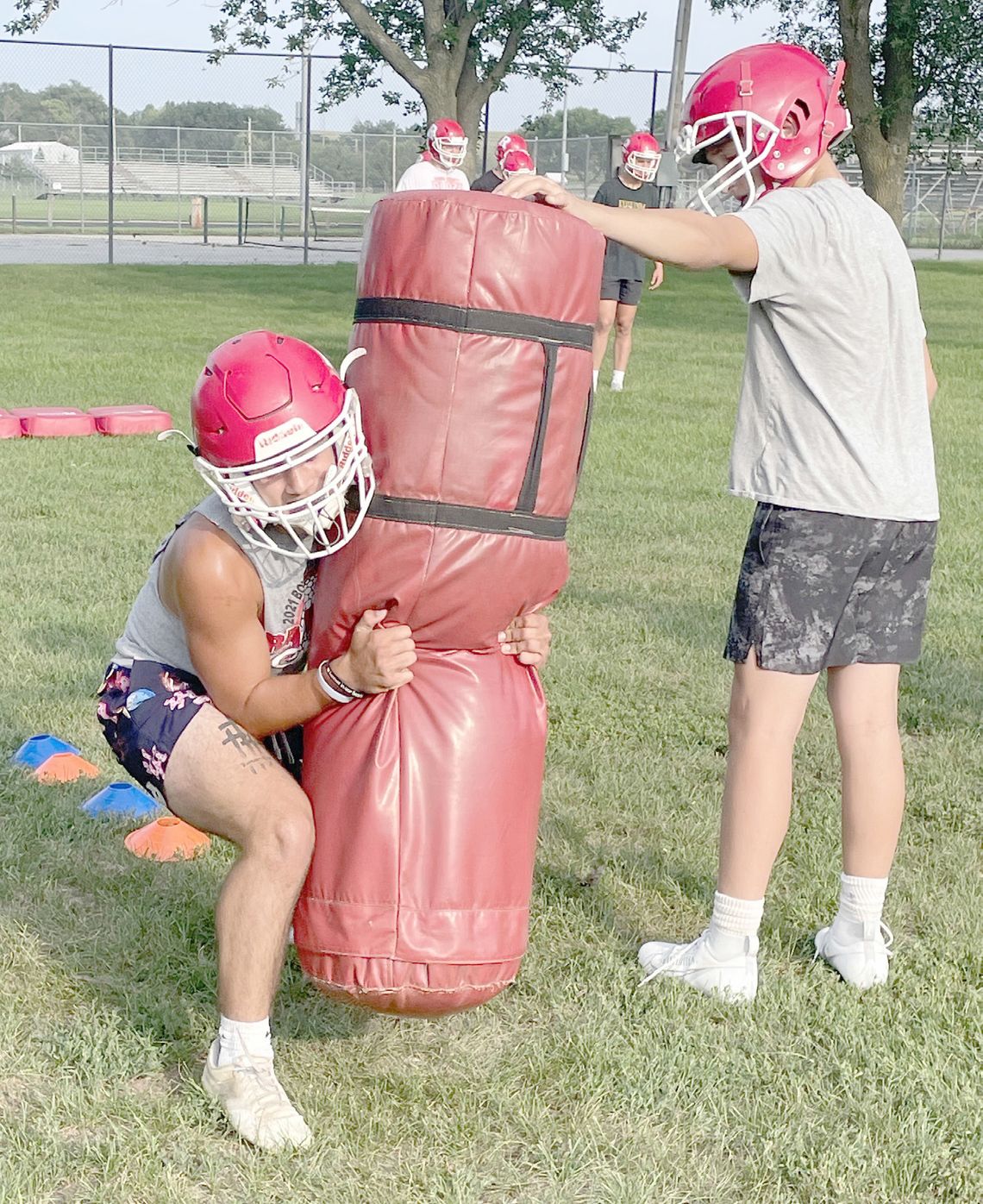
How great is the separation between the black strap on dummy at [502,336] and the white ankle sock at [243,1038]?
101cm

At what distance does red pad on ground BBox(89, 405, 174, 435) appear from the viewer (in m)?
10.2

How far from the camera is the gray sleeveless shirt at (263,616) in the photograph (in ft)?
9.91

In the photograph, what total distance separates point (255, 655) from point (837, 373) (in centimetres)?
139

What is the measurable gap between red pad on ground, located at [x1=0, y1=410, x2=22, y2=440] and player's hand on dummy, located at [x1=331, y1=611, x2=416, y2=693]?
7567mm

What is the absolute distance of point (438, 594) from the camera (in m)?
2.89

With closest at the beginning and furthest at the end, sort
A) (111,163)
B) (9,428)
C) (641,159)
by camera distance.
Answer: (9,428), (641,159), (111,163)

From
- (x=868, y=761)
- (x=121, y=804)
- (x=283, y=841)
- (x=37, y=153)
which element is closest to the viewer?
(x=283, y=841)

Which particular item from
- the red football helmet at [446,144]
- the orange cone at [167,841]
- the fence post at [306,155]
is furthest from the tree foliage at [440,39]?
the orange cone at [167,841]

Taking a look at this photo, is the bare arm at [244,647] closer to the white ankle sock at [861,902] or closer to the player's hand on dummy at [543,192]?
the player's hand on dummy at [543,192]

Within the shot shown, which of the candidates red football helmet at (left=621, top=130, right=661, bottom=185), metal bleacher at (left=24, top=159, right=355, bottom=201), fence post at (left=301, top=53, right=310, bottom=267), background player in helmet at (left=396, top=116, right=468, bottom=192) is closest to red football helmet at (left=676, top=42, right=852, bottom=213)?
background player in helmet at (left=396, top=116, right=468, bottom=192)

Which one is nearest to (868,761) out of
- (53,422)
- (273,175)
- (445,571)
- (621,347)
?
(445,571)

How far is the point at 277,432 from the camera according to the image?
9.23 ft

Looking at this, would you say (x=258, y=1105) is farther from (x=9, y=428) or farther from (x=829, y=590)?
(x=9, y=428)

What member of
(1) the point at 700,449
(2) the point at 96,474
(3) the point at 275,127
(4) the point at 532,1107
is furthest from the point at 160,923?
(3) the point at 275,127
